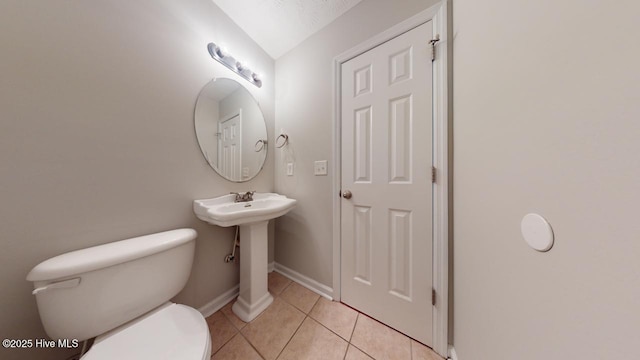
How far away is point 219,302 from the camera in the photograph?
4.01 feet

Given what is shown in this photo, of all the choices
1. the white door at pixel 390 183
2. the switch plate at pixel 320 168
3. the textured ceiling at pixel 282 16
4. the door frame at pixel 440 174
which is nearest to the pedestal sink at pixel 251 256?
the switch plate at pixel 320 168

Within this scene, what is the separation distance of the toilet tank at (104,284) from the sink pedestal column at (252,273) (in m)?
0.40

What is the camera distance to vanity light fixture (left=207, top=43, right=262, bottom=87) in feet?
3.85

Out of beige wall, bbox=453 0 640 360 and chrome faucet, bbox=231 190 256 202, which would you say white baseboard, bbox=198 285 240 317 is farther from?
beige wall, bbox=453 0 640 360

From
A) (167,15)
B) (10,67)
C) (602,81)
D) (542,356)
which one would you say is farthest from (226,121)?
(542,356)

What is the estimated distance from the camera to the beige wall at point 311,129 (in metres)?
1.22

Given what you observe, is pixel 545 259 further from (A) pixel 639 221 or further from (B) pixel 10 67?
(B) pixel 10 67

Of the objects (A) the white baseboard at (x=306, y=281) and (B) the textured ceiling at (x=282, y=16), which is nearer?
(B) the textured ceiling at (x=282, y=16)

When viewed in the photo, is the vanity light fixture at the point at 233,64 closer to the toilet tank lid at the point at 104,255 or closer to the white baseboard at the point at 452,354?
the toilet tank lid at the point at 104,255

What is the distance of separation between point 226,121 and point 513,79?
4.93 ft

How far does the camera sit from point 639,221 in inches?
9.6

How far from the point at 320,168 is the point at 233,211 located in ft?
2.30

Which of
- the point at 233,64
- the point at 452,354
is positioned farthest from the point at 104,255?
the point at 452,354

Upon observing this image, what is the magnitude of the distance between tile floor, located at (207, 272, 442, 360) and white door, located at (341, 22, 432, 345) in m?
0.08
